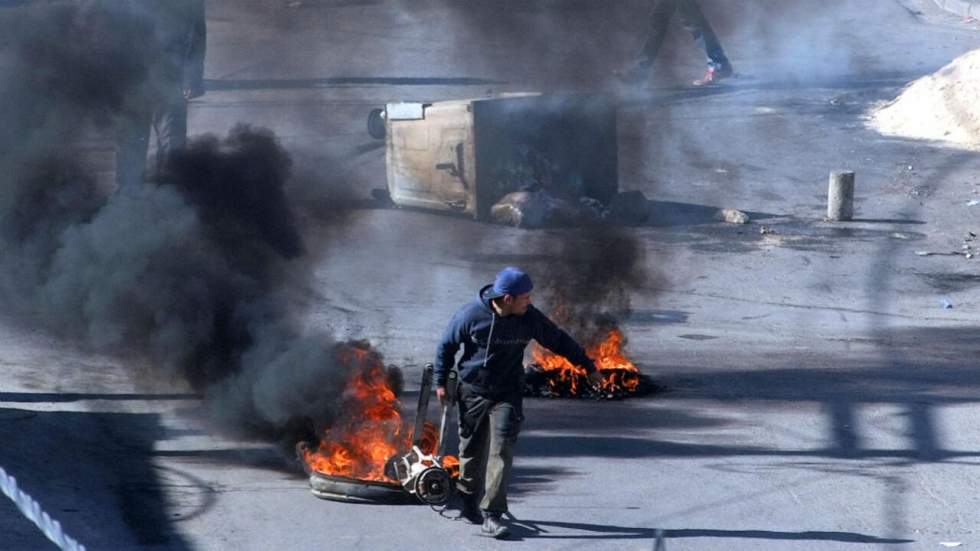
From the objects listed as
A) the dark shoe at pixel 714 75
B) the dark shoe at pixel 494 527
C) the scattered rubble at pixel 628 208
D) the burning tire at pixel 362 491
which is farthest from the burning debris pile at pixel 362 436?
the dark shoe at pixel 714 75

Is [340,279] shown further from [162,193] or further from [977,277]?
[977,277]

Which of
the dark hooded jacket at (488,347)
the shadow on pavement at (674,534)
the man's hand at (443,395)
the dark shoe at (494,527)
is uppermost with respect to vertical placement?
the dark hooded jacket at (488,347)

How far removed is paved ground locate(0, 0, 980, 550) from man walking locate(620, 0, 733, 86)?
0.26 meters

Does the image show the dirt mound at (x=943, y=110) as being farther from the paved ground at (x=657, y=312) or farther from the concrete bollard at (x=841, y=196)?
the concrete bollard at (x=841, y=196)

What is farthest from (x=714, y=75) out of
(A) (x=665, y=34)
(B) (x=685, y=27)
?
(A) (x=665, y=34)

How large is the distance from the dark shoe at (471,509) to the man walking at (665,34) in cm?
602

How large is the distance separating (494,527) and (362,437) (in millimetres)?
1073

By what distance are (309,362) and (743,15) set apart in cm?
988

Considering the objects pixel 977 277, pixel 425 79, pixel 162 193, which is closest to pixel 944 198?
pixel 977 277

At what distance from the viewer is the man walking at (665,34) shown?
38.4 ft

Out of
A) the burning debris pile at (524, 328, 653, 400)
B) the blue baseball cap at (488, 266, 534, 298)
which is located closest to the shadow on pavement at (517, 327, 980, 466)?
the burning debris pile at (524, 328, 653, 400)

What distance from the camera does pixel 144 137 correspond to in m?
9.67

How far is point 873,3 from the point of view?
803 inches

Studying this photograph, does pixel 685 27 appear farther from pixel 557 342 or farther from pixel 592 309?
pixel 557 342
